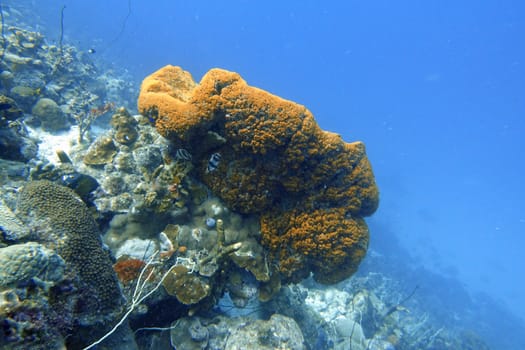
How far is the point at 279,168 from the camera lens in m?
4.89

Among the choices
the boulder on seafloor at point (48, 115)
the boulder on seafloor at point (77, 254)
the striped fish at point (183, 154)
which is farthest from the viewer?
the boulder on seafloor at point (48, 115)

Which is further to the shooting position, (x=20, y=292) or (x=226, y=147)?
(x=226, y=147)

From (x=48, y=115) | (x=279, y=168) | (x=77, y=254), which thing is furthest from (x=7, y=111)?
(x=279, y=168)

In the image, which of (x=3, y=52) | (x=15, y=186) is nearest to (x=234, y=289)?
(x=15, y=186)

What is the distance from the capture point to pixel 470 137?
336 ft

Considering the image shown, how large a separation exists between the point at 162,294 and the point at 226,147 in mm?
2512

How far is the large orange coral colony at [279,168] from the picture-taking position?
4.55m

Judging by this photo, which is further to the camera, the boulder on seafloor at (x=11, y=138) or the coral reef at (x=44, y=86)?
the coral reef at (x=44, y=86)

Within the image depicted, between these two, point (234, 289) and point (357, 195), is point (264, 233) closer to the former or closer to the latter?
point (234, 289)

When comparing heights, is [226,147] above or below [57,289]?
above

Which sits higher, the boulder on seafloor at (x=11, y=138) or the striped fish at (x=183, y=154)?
the striped fish at (x=183, y=154)

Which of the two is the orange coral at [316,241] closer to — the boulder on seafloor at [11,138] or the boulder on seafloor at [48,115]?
the boulder on seafloor at [11,138]

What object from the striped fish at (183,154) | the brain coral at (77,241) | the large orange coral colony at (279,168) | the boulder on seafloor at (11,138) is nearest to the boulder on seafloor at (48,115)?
the boulder on seafloor at (11,138)

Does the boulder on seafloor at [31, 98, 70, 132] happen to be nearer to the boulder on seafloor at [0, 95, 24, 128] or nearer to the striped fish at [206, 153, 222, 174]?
the boulder on seafloor at [0, 95, 24, 128]
